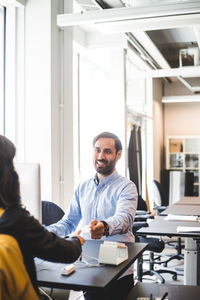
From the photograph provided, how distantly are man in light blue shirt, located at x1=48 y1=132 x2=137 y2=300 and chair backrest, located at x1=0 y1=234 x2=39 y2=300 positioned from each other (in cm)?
104

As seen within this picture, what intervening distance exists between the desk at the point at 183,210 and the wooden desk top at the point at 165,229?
0.50 m

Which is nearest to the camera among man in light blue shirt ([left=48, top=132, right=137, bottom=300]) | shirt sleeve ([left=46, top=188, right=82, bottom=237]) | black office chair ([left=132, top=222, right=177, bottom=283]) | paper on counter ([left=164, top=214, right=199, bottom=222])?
man in light blue shirt ([left=48, top=132, right=137, bottom=300])

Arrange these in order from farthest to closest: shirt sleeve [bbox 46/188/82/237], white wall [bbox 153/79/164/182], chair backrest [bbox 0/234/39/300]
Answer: white wall [bbox 153/79/164/182] < shirt sleeve [bbox 46/188/82/237] < chair backrest [bbox 0/234/39/300]

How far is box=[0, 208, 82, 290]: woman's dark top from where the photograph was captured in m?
1.44

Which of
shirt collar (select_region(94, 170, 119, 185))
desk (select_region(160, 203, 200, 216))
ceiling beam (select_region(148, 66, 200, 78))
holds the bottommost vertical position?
desk (select_region(160, 203, 200, 216))

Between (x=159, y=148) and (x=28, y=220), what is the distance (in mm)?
8651

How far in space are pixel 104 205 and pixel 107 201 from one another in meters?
0.03

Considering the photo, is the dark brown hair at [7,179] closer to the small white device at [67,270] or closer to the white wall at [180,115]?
the small white device at [67,270]

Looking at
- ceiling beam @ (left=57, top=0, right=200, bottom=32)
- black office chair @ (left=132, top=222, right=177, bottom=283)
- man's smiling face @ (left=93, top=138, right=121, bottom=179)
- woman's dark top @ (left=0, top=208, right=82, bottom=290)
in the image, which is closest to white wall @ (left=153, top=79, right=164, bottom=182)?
black office chair @ (left=132, top=222, right=177, bottom=283)

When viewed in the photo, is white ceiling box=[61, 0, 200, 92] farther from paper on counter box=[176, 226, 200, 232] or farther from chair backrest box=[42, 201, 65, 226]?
paper on counter box=[176, 226, 200, 232]

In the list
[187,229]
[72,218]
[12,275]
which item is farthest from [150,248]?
[12,275]

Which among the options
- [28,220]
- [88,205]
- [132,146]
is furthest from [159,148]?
[28,220]

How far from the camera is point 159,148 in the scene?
996cm

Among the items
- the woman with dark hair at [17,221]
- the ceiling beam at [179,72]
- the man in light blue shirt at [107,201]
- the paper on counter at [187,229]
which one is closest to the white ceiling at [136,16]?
the ceiling beam at [179,72]
